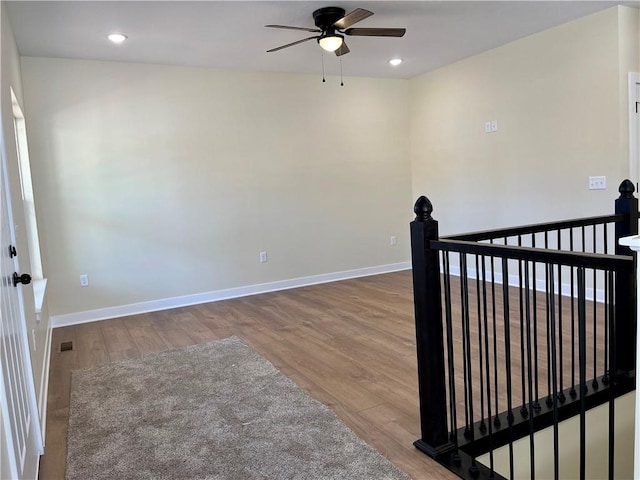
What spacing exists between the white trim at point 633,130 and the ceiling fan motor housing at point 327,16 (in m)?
2.49

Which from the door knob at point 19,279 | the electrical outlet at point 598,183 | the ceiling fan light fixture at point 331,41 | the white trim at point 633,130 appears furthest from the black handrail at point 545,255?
the white trim at point 633,130

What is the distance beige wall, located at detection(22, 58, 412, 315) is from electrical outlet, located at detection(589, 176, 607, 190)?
249cm

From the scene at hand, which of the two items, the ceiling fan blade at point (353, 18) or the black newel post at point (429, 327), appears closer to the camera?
the black newel post at point (429, 327)

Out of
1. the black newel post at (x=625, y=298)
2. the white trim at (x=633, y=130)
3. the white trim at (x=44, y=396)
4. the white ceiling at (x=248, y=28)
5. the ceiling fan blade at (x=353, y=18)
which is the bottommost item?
the white trim at (x=44, y=396)

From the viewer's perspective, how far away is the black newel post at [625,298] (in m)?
2.60

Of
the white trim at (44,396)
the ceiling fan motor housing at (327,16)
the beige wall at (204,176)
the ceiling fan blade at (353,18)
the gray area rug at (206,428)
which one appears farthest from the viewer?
the beige wall at (204,176)

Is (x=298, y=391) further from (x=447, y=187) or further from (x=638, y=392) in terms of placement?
(x=447, y=187)

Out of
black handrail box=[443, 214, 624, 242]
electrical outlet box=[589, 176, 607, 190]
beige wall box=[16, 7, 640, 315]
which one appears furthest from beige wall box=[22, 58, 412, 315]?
black handrail box=[443, 214, 624, 242]

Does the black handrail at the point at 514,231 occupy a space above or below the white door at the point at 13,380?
above

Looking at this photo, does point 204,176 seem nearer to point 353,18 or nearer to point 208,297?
point 208,297

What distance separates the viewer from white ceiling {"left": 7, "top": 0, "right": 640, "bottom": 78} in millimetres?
3377

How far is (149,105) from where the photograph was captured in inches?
188

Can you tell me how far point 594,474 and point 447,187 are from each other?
3689 millimetres

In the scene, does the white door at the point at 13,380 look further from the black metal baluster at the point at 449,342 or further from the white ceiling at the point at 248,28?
the white ceiling at the point at 248,28
